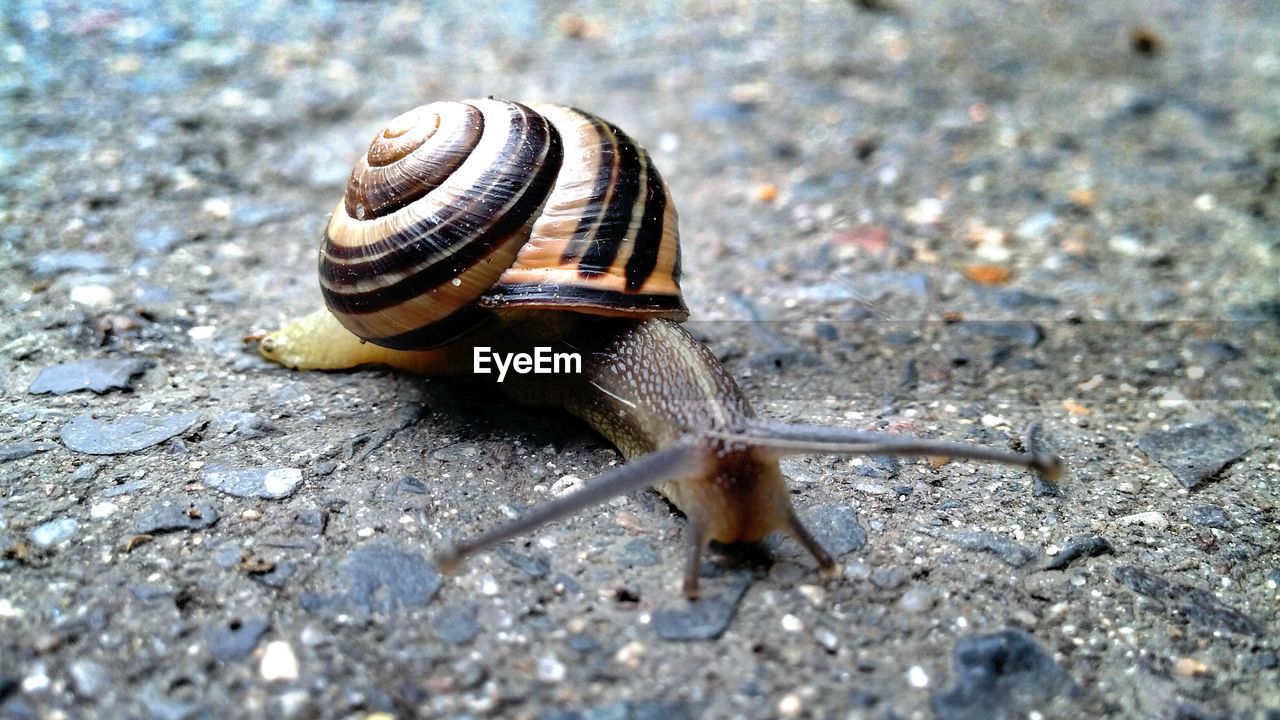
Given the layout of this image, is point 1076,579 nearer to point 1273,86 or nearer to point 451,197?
point 451,197

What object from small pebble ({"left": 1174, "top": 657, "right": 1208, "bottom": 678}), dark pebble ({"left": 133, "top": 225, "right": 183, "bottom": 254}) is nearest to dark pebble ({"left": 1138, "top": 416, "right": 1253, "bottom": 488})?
small pebble ({"left": 1174, "top": 657, "right": 1208, "bottom": 678})

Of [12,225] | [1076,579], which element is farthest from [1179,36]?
[12,225]

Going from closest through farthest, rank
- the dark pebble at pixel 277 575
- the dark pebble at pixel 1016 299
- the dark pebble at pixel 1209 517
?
1. the dark pebble at pixel 277 575
2. the dark pebble at pixel 1209 517
3. the dark pebble at pixel 1016 299

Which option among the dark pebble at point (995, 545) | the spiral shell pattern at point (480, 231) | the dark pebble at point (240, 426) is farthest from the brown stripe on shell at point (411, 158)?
the dark pebble at point (995, 545)

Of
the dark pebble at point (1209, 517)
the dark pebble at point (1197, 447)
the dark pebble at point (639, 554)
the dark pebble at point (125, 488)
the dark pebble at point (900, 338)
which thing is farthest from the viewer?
the dark pebble at point (900, 338)

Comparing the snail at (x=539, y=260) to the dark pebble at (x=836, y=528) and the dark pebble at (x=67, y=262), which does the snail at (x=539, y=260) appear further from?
the dark pebble at (x=67, y=262)

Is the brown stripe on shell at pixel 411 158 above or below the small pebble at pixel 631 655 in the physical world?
above
